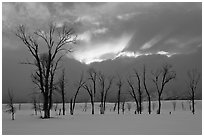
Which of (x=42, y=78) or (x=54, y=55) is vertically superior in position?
(x=54, y=55)

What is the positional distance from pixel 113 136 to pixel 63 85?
32.4m

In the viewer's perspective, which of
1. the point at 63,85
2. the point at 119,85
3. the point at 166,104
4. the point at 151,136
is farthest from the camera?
the point at 166,104

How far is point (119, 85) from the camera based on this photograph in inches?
2066

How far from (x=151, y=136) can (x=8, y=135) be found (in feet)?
23.4

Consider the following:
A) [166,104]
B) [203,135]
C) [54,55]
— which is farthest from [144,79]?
[166,104]

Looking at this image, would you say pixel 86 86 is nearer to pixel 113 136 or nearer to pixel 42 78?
pixel 42 78

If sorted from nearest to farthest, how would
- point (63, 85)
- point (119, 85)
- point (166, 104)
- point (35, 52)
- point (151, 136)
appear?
point (151, 136) < point (35, 52) < point (63, 85) < point (119, 85) < point (166, 104)

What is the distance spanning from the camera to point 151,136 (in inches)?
483

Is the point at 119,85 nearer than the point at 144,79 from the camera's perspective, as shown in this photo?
No

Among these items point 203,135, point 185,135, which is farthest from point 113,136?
point 203,135

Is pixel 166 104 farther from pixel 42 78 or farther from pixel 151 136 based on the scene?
pixel 151 136

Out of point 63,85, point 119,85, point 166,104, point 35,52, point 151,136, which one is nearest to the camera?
point 151,136

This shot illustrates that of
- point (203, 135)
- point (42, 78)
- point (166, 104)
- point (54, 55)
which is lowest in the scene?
point (166, 104)

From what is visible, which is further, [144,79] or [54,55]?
[144,79]
